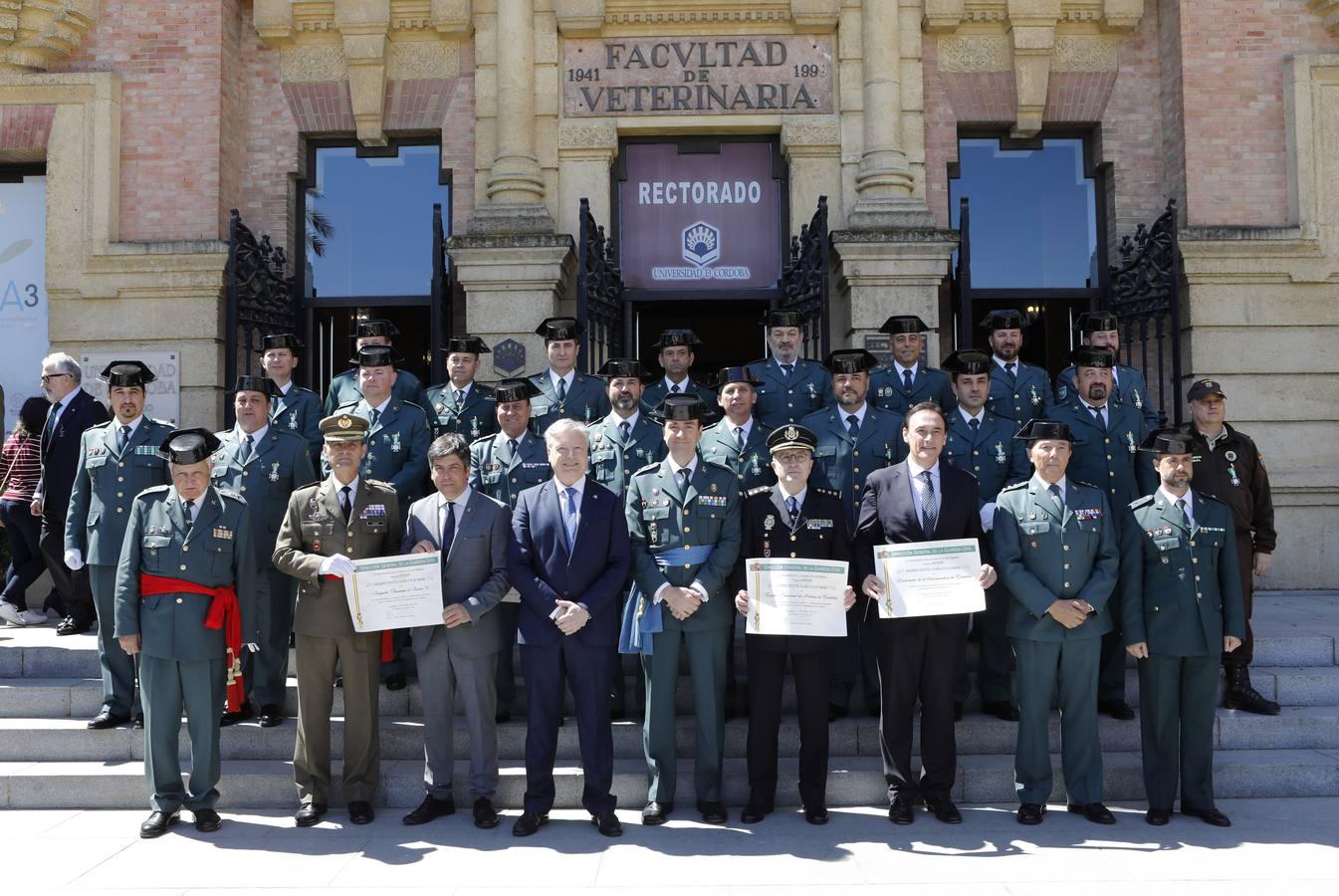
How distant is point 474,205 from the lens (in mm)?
11164

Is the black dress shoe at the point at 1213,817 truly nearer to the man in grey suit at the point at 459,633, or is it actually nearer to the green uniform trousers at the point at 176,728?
the man in grey suit at the point at 459,633

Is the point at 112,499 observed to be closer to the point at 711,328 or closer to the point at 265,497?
the point at 265,497

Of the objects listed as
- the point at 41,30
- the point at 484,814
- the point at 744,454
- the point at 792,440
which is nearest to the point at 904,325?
the point at 744,454

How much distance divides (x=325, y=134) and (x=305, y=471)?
5.77m

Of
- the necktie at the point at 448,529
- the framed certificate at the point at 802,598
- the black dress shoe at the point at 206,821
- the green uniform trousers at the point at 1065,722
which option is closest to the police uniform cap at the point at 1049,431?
the green uniform trousers at the point at 1065,722

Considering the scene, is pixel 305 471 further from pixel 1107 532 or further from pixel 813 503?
pixel 1107 532

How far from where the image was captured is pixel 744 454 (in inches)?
280

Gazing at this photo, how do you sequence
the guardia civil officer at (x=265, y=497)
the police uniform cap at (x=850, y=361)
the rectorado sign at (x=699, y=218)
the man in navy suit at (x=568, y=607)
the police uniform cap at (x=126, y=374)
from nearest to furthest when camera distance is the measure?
the man in navy suit at (x=568, y=607)
the guardia civil officer at (x=265, y=497)
the police uniform cap at (x=126, y=374)
the police uniform cap at (x=850, y=361)
the rectorado sign at (x=699, y=218)

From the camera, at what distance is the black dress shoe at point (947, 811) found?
581 centimetres

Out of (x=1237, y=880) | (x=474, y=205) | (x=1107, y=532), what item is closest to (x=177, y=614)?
(x=1107, y=532)

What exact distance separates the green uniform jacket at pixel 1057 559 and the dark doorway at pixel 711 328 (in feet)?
19.9

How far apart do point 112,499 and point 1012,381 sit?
6.25 meters

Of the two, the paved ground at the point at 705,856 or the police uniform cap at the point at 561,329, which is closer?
the paved ground at the point at 705,856

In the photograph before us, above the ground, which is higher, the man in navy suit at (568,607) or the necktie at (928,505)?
the necktie at (928,505)
